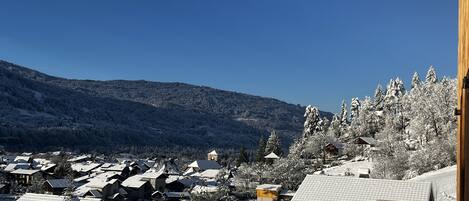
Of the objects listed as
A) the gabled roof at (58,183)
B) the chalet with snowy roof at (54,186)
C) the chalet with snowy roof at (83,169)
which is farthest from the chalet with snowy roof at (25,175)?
the chalet with snowy roof at (54,186)

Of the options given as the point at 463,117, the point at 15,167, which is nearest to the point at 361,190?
the point at 463,117

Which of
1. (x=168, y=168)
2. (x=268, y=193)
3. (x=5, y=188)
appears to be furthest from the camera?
(x=168, y=168)

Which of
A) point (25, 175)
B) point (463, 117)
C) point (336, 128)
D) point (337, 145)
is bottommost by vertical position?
point (25, 175)

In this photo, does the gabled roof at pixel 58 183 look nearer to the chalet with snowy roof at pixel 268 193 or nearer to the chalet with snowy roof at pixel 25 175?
the chalet with snowy roof at pixel 25 175

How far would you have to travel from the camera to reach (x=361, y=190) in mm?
24406

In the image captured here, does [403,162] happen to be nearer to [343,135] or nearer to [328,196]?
[328,196]

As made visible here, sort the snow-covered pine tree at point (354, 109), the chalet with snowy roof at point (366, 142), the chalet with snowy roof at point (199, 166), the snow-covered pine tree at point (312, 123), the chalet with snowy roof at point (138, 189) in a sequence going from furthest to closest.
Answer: the chalet with snowy roof at point (199, 166) < the snow-covered pine tree at point (354, 109) < the snow-covered pine tree at point (312, 123) < the chalet with snowy roof at point (138, 189) < the chalet with snowy roof at point (366, 142)

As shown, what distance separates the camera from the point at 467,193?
126 inches

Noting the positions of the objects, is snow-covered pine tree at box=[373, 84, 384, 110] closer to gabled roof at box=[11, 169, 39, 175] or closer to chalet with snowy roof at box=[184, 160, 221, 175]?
chalet with snowy roof at box=[184, 160, 221, 175]

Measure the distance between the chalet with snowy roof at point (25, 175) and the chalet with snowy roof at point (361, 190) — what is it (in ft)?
223

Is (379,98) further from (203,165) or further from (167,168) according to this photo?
(167,168)

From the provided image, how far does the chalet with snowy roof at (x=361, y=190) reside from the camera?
77.0 ft

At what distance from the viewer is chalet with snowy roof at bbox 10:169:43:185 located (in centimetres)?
8285

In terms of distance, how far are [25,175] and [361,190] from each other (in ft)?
243
